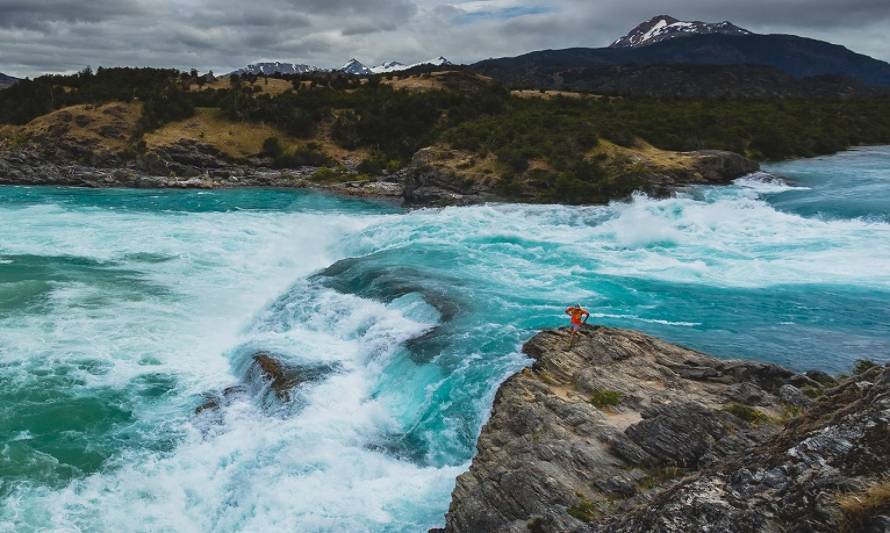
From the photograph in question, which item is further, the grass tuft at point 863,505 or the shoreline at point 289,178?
Answer: the shoreline at point 289,178

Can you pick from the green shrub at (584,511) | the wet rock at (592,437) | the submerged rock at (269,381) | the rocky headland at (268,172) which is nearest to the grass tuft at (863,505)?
the wet rock at (592,437)

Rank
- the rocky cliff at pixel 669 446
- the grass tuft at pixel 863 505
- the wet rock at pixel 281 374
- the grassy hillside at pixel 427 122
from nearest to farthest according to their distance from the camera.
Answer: the grass tuft at pixel 863 505 → the rocky cliff at pixel 669 446 → the wet rock at pixel 281 374 → the grassy hillside at pixel 427 122

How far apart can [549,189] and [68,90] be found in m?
48.4

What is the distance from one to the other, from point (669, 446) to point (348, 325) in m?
10.1

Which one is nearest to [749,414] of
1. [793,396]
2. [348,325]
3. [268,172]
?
[793,396]

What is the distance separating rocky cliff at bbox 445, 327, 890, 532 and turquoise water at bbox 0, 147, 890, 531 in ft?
5.44

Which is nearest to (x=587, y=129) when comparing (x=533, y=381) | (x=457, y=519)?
(x=533, y=381)

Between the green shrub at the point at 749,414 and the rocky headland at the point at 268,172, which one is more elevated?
the rocky headland at the point at 268,172

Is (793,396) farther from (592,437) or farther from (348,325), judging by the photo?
(348,325)

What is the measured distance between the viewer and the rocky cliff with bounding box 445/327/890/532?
4.66 metres

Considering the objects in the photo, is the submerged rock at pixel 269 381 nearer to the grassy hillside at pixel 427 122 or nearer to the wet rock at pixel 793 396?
the wet rock at pixel 793 396

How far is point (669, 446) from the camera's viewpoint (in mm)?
7492

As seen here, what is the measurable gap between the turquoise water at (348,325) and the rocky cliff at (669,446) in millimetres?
1658

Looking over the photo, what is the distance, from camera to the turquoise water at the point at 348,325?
10414 millimetres
